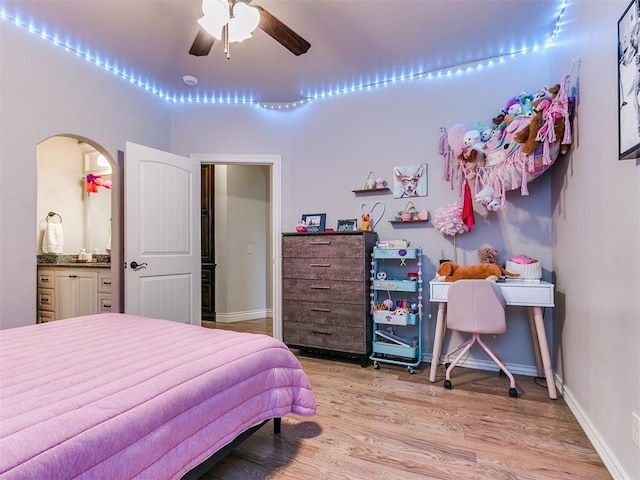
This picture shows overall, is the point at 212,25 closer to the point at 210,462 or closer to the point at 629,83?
the point at 629,83

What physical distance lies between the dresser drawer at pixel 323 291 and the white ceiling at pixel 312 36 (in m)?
1.91

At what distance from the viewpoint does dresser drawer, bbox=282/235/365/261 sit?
2.88m

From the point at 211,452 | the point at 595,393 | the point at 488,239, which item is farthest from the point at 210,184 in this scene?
the point at 595,393

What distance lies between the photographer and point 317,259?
9.98ft

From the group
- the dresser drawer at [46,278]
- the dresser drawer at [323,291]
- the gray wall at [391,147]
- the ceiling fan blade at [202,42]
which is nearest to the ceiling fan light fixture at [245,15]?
the ceiling fan blade at [202,42]

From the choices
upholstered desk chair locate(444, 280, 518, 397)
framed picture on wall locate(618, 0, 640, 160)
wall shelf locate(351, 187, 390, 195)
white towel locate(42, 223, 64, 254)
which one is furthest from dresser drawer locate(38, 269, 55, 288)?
framed picture on wall locate(618, 0, 640, 160)

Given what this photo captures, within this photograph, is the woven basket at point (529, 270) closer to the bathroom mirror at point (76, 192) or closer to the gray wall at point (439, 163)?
the gray wall at point (439, 163)

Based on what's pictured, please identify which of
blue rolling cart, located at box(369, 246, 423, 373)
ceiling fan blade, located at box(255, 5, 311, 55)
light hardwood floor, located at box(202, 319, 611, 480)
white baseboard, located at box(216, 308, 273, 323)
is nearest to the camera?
light hardwood floor, located at box(202, 319, 611, 480)

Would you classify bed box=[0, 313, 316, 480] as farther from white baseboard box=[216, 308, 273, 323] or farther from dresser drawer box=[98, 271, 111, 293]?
white baseboard box=[216, 308, 273, 323]

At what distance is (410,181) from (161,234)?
7.80 feet

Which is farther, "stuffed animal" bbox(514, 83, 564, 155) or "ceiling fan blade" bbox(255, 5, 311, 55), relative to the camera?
"stuffed animal" bbox(514, 83, 564, 155)

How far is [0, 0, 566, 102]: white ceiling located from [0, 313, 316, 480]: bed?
207 centimetres

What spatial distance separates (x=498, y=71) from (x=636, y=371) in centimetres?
246

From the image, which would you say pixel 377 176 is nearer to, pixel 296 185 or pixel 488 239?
pixel 296 185
